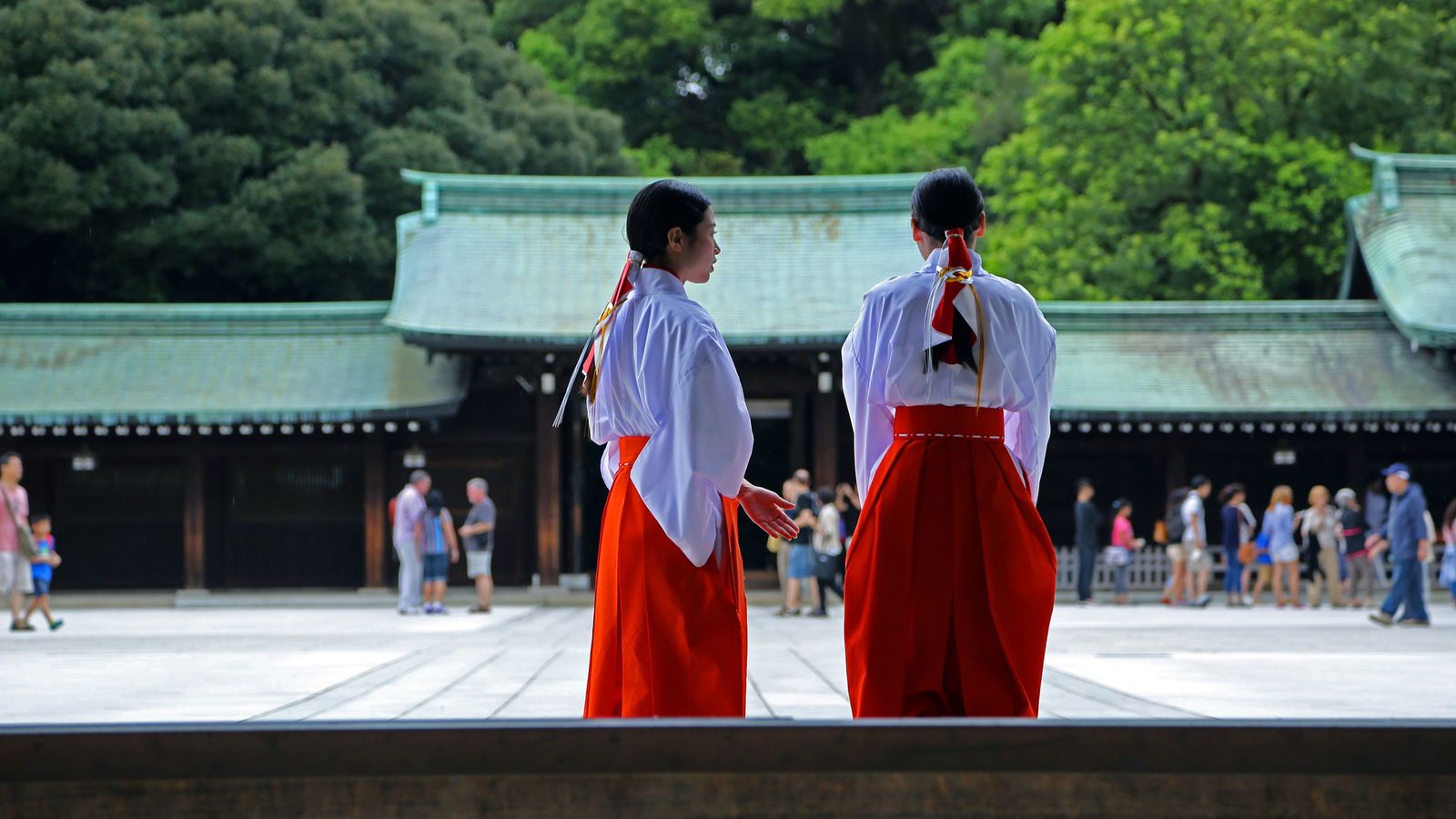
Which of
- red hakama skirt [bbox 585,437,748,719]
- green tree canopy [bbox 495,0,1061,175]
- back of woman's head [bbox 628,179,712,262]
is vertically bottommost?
red hakama skirt [bbox 585,437,748,719]

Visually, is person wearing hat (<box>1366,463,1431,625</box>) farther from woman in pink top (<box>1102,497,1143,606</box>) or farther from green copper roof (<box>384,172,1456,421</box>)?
green copper roof (<box>384,172,1456,421</box>)

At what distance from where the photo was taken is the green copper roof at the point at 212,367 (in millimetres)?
19828

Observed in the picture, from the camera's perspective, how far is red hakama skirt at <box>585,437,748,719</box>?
3891 mm

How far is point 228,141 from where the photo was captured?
2655 centimetres

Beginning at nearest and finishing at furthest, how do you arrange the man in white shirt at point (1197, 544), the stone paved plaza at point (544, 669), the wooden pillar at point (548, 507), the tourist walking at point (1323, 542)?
the stone paved plaza at point (544, 669)
the tourist walking at point (1323, 542)
the man in white shirt at point (1197, 544)
the wooden pillar at point (548, 507)

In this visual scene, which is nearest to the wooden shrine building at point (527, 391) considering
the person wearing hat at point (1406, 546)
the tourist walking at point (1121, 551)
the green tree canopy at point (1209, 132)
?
the tourist walking at point (1121, 551)

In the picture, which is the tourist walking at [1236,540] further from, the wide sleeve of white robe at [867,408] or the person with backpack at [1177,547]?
the wide sleeve of white robe at [867,408]

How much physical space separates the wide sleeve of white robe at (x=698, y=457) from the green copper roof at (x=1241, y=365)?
16.5 metres

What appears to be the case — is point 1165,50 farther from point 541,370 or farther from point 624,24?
point 624,24

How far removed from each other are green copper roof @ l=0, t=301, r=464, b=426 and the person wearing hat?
1108 centimetres

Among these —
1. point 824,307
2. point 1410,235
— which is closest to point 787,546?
point 824,307

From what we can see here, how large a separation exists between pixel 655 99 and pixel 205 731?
36.8 m

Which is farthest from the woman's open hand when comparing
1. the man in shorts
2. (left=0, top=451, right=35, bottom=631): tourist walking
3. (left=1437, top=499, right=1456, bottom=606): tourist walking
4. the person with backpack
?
the person with backpack

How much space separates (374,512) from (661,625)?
1704 cm
